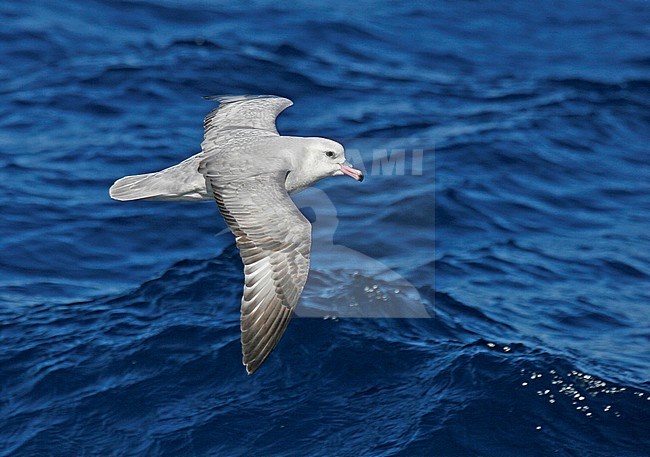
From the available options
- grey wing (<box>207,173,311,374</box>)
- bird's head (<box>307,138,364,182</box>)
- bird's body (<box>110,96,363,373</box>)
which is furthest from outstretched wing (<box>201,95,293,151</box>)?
grey wing (<box>207,173,311,374</box>)

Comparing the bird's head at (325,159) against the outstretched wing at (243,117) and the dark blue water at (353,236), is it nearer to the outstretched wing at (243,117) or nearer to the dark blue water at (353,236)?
the outstretched wing at (243,117)

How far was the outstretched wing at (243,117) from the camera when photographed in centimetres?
934

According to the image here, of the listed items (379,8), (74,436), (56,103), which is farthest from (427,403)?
(379,8)

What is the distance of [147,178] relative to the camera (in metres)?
8.62

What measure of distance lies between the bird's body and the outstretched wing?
14mm

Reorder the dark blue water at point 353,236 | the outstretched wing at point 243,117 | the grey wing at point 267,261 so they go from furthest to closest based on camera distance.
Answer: the outstretched wing at point 243,117
the dark blue water at point 353,236
the grey wing at point 267,261

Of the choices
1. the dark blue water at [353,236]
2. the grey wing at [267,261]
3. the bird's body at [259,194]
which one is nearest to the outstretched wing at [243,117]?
the bird's body at [259,194]

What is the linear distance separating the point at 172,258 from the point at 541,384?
147 inches

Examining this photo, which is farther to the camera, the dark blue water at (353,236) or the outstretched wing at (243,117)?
the outstretched wing at (243,117)

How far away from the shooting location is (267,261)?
7.35 metres

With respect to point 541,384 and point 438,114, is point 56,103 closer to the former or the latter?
point 438,114

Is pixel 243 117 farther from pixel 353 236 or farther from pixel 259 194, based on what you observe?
pixel 259 194

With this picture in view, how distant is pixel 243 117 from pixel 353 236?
6.20ft

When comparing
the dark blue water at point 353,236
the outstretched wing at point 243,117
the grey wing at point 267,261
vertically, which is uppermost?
the outstretched wing at point 243,117
